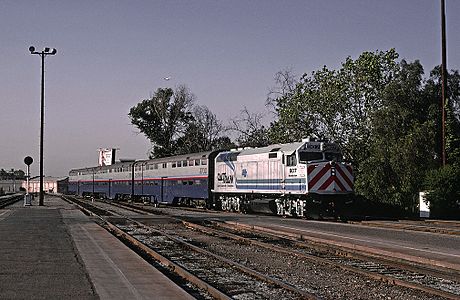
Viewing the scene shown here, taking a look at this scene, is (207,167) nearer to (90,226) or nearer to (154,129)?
(90,226)

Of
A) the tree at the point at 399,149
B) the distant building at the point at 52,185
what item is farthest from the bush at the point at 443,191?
the distant building at the point at 52,185

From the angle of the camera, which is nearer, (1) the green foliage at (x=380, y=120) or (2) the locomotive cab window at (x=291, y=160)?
(2) the locomotive cab window at (x=291, y=160)

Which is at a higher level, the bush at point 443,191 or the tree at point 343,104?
the tree at point 343,104

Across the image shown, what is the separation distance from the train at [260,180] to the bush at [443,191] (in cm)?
400

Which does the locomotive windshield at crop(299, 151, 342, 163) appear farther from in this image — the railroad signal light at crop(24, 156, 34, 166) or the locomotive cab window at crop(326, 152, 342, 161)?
the railroad signal light at crop(24, 156, 34, 166)

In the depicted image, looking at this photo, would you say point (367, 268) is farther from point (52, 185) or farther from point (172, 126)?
point (52, 185)

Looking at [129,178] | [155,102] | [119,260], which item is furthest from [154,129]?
[119,260]

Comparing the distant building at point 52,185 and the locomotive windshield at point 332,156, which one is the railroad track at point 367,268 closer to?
the locomotive windshield at point 332,156

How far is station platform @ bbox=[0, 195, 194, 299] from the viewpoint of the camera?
10.0 metres

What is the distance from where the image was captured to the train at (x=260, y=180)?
91.6 ft

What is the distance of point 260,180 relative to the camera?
1270 inches

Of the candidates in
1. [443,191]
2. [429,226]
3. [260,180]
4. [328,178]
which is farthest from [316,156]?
[429,226]

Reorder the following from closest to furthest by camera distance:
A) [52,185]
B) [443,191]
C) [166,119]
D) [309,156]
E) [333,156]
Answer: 1. [309,156]
2. [443,191]
3. [333,156]
4. [166,119]
5. [52,185]

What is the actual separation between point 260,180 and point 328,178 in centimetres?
527
